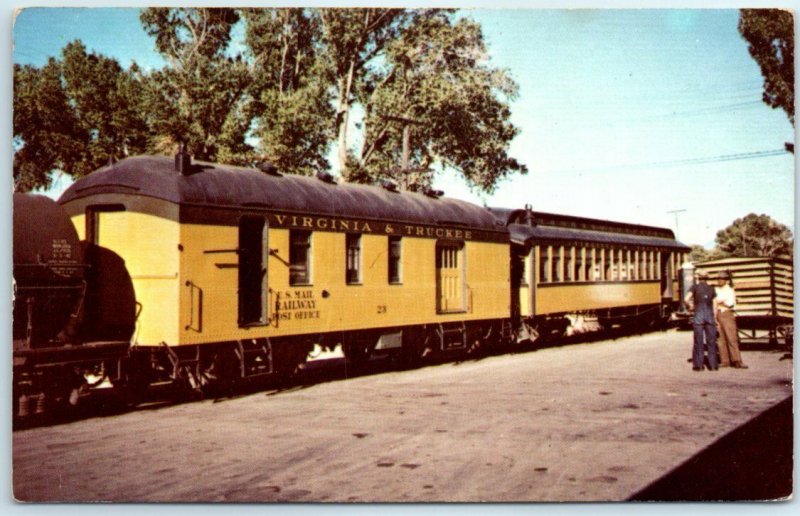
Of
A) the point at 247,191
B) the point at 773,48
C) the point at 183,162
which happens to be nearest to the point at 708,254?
the point at 773,48

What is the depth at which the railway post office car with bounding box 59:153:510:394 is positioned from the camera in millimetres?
9359

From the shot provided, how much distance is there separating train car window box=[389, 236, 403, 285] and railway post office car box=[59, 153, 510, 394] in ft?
0.07

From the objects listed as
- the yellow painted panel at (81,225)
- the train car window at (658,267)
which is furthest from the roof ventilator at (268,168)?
the train car window at (658,267)

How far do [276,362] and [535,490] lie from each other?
4651 millimetres

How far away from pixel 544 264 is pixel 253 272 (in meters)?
8.83

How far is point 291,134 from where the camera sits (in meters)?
12.1

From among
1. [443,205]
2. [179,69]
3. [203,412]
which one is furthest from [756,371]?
[179,69]

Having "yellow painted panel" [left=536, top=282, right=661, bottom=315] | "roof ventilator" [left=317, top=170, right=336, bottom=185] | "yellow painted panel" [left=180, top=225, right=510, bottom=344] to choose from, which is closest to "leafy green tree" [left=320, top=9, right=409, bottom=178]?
"roof ventilator" [left=317, top=170, right=336, bottom=185]

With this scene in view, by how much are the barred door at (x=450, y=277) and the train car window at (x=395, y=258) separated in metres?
1.18

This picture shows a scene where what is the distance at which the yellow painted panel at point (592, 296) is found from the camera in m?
17.6

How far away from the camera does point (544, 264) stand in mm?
17609

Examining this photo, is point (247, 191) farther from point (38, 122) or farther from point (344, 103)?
point (38, 122)

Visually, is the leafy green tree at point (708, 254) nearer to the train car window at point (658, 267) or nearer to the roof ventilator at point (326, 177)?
the roof ventilator at point (326, 177)

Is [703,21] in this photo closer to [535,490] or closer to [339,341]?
[535,490]
